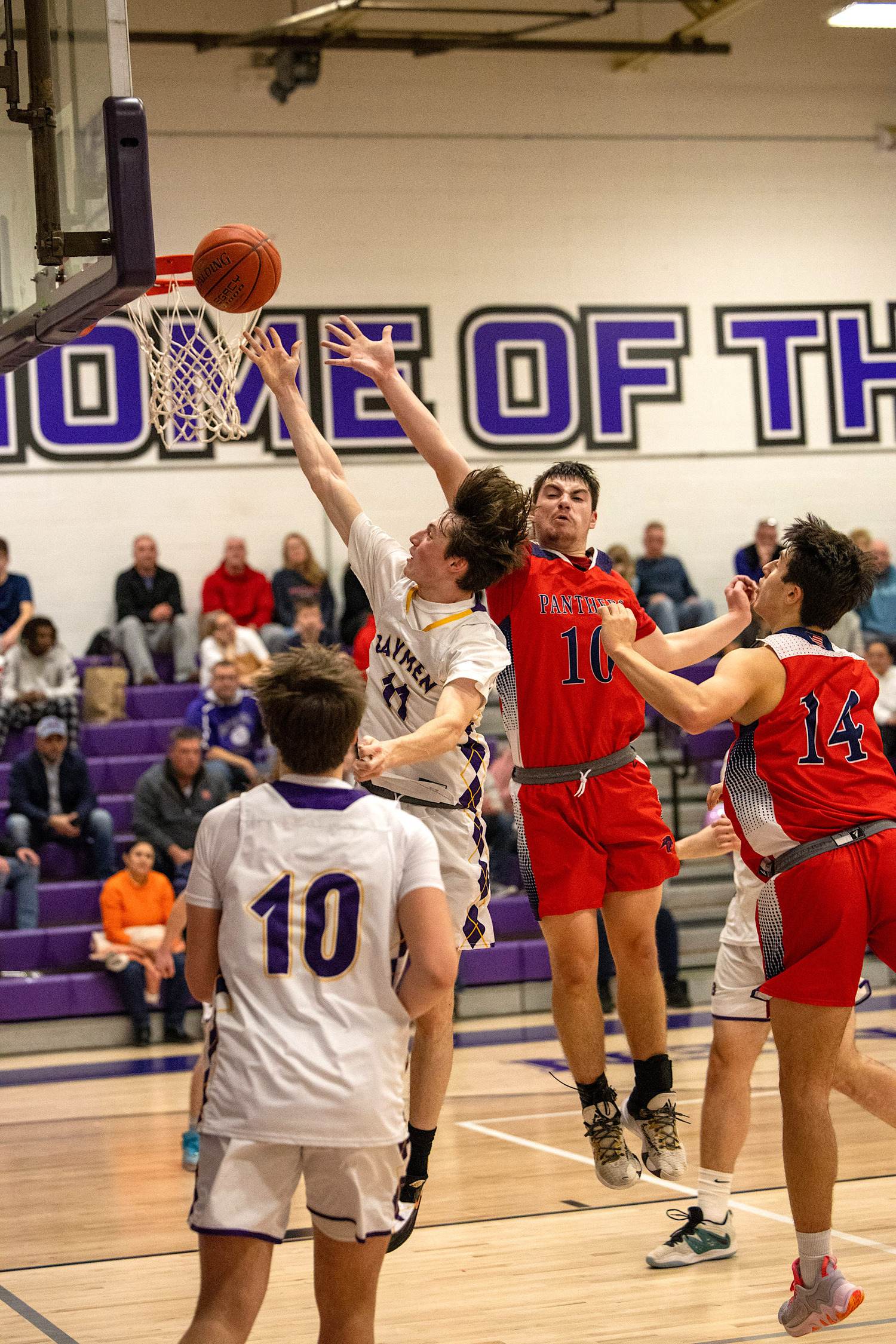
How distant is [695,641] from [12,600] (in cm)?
1062

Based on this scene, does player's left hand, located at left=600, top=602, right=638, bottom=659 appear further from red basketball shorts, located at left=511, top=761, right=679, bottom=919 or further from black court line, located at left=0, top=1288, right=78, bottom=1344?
black court line, located at left=0, top=1288, right=78, bottom=1344

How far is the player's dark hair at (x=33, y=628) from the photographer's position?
45.8 ft

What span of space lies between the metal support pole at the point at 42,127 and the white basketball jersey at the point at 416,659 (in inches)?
54.0

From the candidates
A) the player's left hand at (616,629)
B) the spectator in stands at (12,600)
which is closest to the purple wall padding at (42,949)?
the spectator in stands at (12,600)

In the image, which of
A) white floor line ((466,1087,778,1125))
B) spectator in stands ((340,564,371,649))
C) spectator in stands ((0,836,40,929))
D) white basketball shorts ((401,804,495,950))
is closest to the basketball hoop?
white basketball shorts ((401,804,495,950))

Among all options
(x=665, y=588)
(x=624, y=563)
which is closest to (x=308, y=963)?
(x=624, y=563)

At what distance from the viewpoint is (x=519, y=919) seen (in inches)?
512

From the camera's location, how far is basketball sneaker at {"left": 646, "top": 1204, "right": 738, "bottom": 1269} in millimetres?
5684

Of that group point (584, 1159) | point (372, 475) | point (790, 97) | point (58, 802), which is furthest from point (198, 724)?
point (790, 97)

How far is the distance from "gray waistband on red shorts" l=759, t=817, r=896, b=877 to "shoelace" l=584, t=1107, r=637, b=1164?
1.16 m

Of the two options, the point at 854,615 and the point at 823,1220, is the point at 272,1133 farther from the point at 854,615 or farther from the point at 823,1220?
the point at 854,615

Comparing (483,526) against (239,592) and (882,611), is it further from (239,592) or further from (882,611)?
(882,611)

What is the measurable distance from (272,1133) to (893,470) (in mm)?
16431

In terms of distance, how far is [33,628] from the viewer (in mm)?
13977
